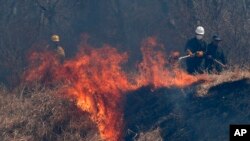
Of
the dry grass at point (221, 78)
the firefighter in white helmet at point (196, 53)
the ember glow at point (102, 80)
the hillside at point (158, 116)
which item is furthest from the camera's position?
the firefighter in white helmet at point (196, 53)

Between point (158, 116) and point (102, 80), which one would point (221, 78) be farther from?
point (102, 80)

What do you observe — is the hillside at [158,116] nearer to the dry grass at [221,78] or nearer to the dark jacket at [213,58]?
the dry grass at [221,78]

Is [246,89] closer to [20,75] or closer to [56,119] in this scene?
[56,119]

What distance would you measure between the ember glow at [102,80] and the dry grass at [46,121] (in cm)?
33

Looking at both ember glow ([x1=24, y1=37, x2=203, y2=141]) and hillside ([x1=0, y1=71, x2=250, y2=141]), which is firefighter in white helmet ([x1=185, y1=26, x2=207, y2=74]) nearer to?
ember glow ([x1=24, y1=37, x2=203, y2=141])

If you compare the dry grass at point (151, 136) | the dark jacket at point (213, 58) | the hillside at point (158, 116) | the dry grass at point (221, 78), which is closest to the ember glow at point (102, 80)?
the hillside at point (158, 116)

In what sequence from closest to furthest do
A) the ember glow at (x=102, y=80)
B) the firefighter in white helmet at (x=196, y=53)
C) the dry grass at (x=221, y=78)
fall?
the dry grass at (x=221, y=78), the ember glow at (x=102, y=80), the firefighter in white helmet at (x=196, y=53)

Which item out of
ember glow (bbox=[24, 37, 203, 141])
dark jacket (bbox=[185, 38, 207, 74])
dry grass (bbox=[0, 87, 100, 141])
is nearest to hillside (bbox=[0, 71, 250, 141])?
dry grass (bbox=[0, 87, 100, 141])

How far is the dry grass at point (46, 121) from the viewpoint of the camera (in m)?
9.69

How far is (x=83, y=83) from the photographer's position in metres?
11.3

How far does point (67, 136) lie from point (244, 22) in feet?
34.4

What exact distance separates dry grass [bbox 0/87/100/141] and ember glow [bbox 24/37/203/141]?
325mm

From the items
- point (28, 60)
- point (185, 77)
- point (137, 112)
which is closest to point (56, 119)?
point (137, 112)

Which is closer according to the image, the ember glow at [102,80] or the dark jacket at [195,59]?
the ember glow at [102,80]
